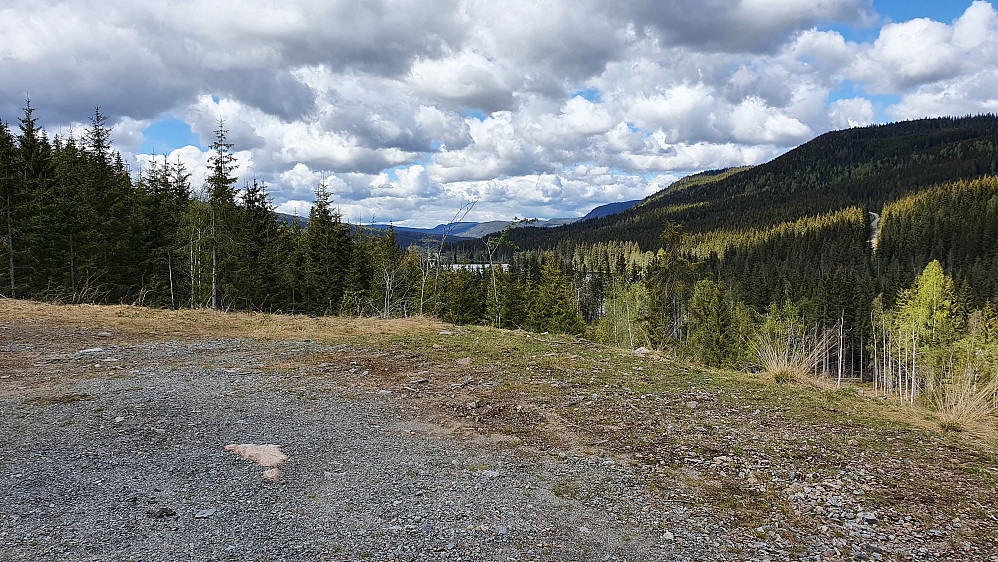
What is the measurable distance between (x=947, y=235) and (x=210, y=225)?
537 feet

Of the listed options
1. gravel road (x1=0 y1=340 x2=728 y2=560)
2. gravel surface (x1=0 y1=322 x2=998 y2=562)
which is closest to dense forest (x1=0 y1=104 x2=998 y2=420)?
gravel surface (x1=0 y1=322 x2=998 y2=562)

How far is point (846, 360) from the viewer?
258ft

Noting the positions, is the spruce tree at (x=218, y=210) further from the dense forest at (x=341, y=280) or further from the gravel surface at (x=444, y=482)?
the gravel surface at (x=444, y=482)

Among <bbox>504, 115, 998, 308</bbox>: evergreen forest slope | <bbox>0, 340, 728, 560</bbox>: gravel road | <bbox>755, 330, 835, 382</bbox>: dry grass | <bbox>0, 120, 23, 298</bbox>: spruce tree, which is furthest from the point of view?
<bbox>504, 115, 998, 308</bbox>: evergreen forest slope

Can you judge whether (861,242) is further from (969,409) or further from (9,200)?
(9,200)

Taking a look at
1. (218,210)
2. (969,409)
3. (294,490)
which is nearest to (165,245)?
(218,210)

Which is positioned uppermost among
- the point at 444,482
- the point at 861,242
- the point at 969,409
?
the point at 861,242

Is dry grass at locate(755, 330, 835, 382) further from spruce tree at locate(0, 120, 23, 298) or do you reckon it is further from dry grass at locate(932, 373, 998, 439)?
spruce tree at locate(0, 120, 23, 298)

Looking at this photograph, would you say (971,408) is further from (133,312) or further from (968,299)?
(968,299)

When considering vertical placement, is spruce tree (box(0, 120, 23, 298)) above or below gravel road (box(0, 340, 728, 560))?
above

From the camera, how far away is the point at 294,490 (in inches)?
198

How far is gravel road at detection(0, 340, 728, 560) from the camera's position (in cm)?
397

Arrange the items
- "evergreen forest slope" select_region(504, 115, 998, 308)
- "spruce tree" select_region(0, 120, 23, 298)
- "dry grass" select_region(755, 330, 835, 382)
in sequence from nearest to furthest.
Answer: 1. "dry grass" select_region(755, 330, 835, 382)
2. "spruce tree" select_region(0, 120, 23, 298)
3. "evergreen forest slope" select_region(504, 115, 998, 308)

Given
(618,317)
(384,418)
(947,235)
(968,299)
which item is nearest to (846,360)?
(968,299)
